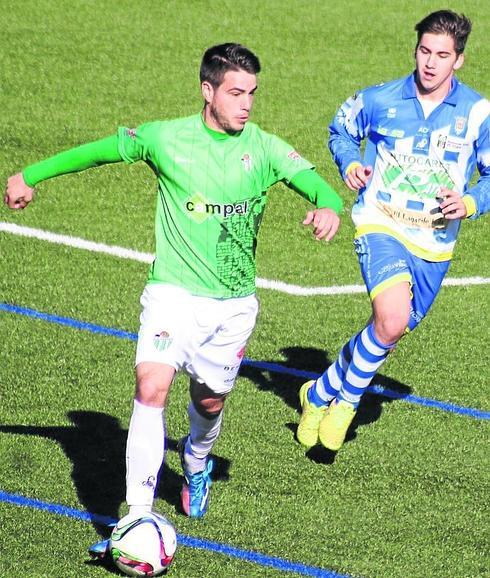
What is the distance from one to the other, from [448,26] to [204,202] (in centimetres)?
222

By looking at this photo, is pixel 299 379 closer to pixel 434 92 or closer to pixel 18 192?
pixel 434 92

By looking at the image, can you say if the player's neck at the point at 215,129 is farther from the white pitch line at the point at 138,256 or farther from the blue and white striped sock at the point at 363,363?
the white pitch line at the point at 138,256

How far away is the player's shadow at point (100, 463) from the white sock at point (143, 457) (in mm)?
681

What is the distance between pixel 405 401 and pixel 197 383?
8.44 ft

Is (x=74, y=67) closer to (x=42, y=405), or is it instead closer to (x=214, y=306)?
(x=42, y=405)

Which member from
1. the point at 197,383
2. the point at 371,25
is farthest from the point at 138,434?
the point at 371,25

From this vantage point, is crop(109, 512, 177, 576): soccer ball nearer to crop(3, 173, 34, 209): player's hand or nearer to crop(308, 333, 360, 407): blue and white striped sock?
crop(3, 173, 34, 209): player's hand

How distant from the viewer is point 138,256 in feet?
40.6

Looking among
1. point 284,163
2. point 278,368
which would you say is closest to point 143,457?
point 284,163

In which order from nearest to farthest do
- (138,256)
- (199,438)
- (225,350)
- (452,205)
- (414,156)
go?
A: (225,350) < (199,438) < (452,205) < (414,156) < (138,256)

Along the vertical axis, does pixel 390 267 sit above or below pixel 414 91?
below

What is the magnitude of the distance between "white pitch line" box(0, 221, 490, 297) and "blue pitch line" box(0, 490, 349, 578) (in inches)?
170

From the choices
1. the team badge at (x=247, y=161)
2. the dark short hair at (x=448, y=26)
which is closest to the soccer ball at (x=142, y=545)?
the team badge at (x=247, y=161)

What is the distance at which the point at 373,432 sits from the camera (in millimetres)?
9352
